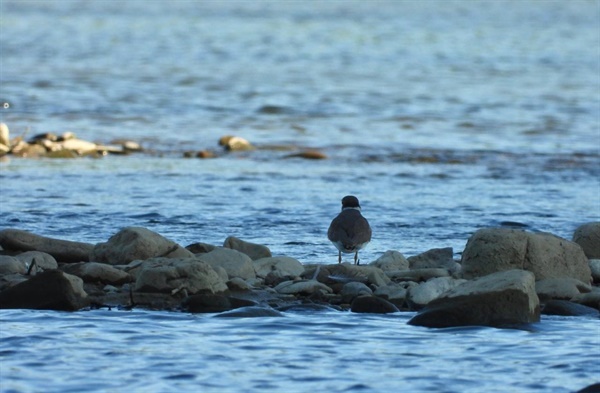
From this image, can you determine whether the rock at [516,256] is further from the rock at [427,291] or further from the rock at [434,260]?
the rock at [434,260]

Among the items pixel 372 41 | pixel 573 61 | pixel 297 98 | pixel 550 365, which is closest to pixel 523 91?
pixel 297 98

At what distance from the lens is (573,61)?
148ft

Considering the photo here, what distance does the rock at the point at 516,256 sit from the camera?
1193cm

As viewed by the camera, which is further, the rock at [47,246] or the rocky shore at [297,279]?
the rock at [47,246]

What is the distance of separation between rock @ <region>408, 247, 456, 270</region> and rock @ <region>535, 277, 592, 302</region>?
1306 millimetres

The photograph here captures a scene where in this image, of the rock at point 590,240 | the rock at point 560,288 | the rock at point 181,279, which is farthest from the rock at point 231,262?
the rock at point 590,240

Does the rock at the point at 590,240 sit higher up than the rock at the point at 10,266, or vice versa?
the rock at the point at 590,240

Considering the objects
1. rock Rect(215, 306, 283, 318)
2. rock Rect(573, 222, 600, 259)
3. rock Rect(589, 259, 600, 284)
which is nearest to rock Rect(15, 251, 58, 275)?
rock Rect(215, 306, 283, 318)

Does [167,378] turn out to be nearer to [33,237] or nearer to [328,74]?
[33,237]

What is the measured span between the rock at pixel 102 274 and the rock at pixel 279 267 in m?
1.21

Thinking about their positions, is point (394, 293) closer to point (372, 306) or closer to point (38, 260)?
point (372, 306)

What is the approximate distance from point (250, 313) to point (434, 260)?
2.74m

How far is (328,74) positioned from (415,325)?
96.3 ft

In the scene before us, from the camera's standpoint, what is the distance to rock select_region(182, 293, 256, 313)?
11.0m
